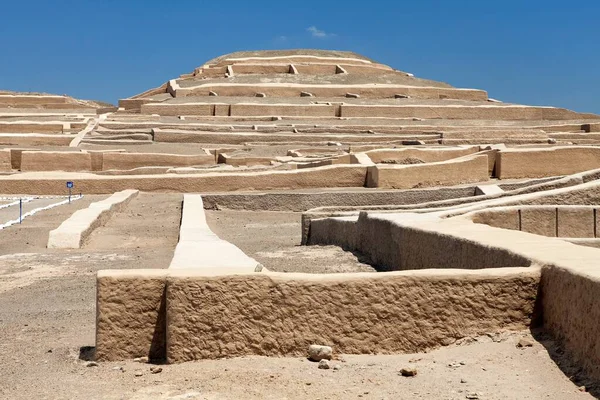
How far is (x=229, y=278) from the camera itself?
3396mm

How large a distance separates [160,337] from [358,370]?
880mm

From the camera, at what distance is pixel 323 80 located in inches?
1368

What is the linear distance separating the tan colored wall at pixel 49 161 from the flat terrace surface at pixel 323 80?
52.1ft

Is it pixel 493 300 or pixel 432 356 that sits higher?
pixel 493 300

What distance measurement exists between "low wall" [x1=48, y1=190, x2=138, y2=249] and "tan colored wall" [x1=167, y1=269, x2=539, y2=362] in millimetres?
4922

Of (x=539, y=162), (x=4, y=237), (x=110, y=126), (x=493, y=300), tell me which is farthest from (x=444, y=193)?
(x=110, y=126)

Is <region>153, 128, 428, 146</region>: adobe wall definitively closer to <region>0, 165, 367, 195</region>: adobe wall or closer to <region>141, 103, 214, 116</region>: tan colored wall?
<region>141, 103, 214, 116</region>: tan colored wall

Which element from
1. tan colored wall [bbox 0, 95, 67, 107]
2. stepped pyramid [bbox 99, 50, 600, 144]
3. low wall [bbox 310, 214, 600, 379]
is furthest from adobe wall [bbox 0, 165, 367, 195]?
tan colored wall [bbox 0, 95, 67, 107]

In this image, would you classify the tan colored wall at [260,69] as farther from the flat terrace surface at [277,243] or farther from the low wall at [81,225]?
the low wall at [81,225]

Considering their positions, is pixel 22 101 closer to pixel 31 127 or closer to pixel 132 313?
pixel 31 127

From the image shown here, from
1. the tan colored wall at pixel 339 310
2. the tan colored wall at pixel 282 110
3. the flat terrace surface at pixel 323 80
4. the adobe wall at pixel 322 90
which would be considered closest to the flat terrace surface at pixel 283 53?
the flat terrace surface at pixel 323 80

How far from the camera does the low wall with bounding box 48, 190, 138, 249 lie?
8008 millimetres

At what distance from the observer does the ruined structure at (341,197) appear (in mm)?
3418

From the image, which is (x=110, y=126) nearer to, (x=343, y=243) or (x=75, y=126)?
(x=75, y=126)
